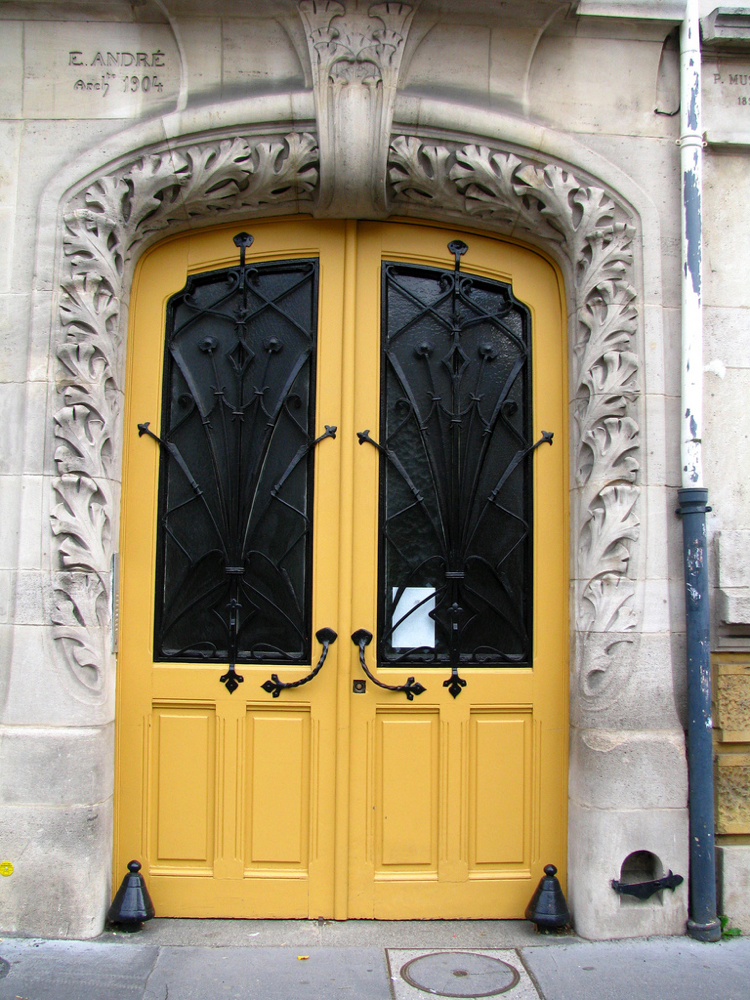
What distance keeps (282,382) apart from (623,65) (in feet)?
7.75

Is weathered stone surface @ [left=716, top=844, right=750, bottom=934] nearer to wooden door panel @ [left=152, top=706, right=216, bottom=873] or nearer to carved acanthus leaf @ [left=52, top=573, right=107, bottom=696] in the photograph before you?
wooden door panel @ [left=152, top=706, right=216, bottom=873]

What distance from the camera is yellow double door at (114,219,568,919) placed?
410 centimetres

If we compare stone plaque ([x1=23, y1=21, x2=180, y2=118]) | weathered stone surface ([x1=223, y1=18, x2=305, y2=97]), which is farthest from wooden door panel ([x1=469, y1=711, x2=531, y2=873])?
stone plaque ([x1=23, y1=21, x2=180, y2=118])

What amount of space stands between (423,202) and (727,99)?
1631 millimetres

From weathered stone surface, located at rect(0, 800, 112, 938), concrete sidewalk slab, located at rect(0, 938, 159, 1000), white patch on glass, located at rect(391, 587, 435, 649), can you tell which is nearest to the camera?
concrete sidewalk slab, located at rect(0, 938, 159, 1000)

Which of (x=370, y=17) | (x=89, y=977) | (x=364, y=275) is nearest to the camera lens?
(x=89, y=977)

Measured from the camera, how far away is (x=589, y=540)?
4.07 m

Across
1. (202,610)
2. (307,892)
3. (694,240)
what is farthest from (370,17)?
(307,892)

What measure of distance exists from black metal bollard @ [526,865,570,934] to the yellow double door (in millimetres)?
167

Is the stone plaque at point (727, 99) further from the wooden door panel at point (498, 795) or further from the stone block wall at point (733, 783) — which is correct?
the wooden door panel at point (498, 795)

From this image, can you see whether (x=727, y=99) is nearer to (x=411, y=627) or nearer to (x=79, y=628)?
(x=411, y=627)

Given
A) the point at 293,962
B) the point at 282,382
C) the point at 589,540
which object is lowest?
the point at 293,962

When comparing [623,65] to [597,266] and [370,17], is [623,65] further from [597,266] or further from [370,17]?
[370,17]

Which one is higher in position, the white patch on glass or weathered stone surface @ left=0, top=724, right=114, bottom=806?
the white patch on glass
